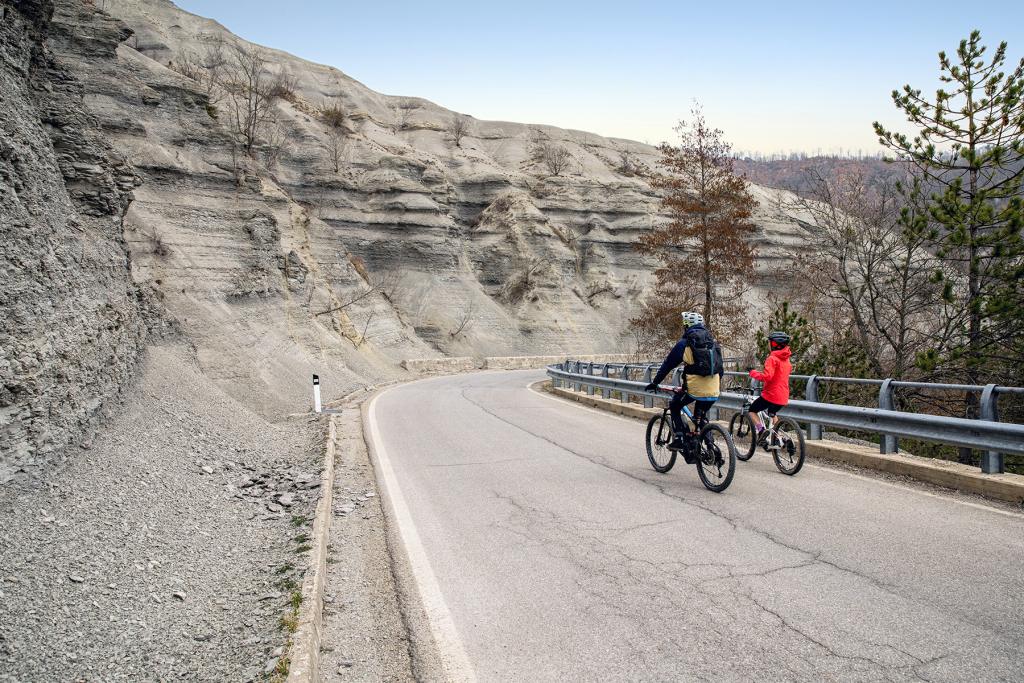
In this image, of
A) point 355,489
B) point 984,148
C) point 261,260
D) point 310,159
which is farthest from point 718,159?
point 310,159

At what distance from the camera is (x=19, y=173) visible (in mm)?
6941

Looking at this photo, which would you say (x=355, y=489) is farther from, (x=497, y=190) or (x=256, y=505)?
(x=497, y=190)

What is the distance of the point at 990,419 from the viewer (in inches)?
257

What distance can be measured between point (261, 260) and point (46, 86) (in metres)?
17.2

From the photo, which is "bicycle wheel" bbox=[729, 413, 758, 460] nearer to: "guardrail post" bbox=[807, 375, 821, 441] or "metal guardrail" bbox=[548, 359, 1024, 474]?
"metal guardrail" bbox=[548, 359, 1024, 474]

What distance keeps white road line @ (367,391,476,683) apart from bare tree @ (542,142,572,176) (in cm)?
6825

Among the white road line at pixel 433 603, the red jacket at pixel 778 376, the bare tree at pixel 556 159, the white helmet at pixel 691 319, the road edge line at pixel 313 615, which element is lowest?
the white road line at pixel 433 603

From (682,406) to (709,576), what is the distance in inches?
128

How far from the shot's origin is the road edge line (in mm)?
3166

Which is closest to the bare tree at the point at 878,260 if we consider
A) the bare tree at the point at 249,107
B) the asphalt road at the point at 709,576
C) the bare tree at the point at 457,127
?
the asphalt road at the point at 709,576

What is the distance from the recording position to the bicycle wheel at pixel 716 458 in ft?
21.9

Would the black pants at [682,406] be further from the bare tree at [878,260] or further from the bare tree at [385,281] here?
the bare tree at [385,281]

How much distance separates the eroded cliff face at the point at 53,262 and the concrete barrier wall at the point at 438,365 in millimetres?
26787

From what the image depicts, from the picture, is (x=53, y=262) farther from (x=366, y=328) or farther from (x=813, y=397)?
(x=366, y=328)
